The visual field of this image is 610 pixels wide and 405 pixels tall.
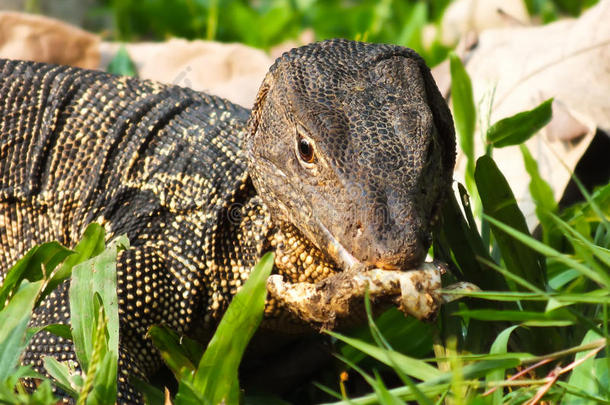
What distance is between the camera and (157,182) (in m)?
A: 3.23

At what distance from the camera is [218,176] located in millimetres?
3162

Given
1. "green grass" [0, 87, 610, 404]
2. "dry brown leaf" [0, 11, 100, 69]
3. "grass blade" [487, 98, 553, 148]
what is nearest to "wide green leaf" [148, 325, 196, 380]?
"green grass" [0, 87, 610, 404]

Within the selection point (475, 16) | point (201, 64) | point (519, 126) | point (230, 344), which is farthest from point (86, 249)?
point (475, 16)

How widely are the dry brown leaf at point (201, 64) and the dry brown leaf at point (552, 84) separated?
1.30 meters

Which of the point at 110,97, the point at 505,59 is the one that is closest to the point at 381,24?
the point at 505,59

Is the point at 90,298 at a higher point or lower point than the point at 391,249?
lower

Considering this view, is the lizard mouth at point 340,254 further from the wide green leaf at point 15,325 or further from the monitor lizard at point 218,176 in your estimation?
the wide green leaf at point 15,325

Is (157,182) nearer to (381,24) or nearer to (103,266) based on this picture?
(103,266)

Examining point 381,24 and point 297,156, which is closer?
point 297,156

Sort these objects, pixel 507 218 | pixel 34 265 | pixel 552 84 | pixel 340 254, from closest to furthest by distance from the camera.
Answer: pixel 340 254 < pixel 34 265 < pixel 507 218 < pixel 552 84

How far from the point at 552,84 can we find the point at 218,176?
6.82 ft

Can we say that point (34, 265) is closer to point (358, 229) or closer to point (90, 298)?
point (90, 298)

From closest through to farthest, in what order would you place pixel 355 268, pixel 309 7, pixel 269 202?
pixel 355 268 < pixel 269 202 < pixel 309 7

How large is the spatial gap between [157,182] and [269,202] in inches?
23.9
